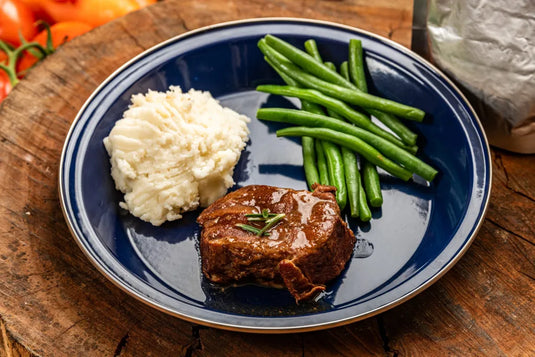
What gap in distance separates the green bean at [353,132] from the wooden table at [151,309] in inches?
21.3

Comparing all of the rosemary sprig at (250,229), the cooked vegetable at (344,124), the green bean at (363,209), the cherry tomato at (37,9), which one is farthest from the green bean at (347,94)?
the cherry tomato at (37,9)

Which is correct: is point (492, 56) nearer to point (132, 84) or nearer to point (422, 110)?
point (422, 110)

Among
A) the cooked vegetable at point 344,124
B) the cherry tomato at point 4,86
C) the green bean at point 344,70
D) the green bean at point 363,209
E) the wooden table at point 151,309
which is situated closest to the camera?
the wooden table at point 151,309

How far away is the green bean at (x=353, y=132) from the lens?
12.1ft

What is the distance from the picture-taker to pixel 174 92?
12.7 feet

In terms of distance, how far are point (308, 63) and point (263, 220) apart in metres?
1.41

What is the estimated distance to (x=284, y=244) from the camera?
305 cm

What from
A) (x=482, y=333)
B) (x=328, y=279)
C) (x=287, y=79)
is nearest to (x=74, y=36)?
(x=287, y=79)

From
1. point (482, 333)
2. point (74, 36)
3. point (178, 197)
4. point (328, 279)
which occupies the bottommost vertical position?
point (482, 333)

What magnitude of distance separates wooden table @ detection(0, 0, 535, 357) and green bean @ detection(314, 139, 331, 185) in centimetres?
97

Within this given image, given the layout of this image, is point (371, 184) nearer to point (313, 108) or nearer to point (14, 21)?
point (313, 108)

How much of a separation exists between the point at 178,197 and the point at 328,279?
42.3 inches

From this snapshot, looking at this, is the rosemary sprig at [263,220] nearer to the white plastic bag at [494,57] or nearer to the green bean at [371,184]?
the green bean at [371,184]

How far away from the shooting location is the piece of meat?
3.01 metres
